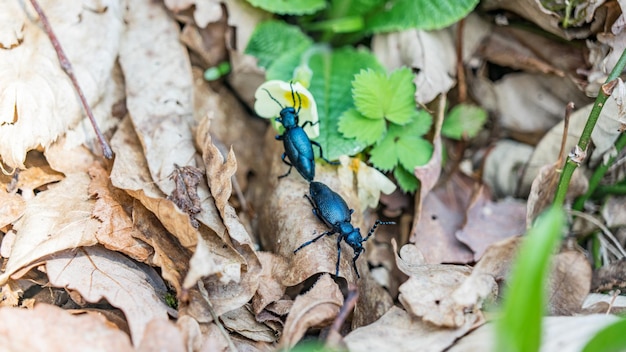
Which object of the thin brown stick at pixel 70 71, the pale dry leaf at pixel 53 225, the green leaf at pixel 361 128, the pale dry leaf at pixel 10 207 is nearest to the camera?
the pale dry leaf at pixel 53 225

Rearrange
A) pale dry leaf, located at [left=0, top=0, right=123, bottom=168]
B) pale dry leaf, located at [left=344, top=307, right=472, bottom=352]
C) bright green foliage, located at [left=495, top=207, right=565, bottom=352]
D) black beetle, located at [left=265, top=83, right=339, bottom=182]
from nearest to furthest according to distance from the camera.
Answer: bright green foliage, located at [left=495, top=207, right=565, bottom=352] < pale dry leaf, located at [left=344, top=307, right=472, bottom=352] < pale dry leaf, located at [left=0, top=0, right=123, bottom=168] < black beetle, located at [left=265, top=83, right=339, bottom=182]

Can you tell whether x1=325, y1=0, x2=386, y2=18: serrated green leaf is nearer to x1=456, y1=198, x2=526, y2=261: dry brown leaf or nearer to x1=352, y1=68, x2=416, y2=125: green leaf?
x1=352, y1=68, x2=416, y2=125: green leaf

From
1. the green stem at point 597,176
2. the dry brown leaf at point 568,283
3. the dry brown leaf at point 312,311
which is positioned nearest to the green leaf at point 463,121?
the green stem at point 597,176

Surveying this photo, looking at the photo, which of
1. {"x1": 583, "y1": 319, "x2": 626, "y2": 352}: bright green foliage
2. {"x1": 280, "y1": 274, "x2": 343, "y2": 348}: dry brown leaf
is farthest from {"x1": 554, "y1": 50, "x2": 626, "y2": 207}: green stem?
{"x1": 280, "y1": 274, "x2": 343, "y2": 348}: dry brown leaf

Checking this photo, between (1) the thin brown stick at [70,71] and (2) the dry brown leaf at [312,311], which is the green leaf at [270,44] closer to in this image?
(1) the thin brown stick at [70,71]

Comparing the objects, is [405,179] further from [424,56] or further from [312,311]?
[312,311]

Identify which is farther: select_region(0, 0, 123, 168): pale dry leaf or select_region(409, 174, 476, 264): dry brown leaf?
select_region(409, 174, 476, 264): dry brown leaf
